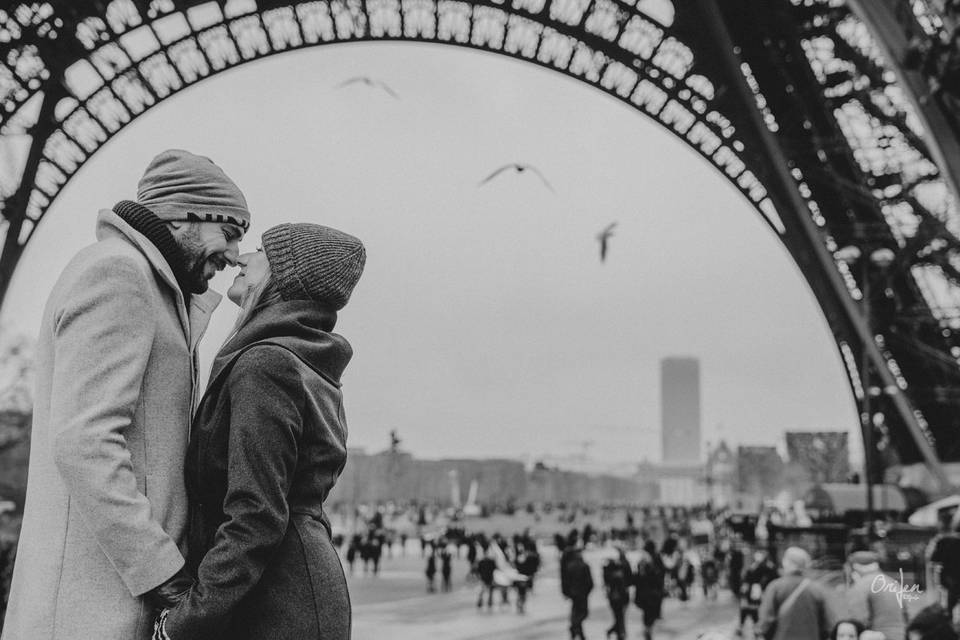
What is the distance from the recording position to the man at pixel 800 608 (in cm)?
698

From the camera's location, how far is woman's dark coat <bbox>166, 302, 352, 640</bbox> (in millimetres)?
1917

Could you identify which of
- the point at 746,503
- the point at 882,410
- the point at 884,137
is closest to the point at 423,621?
the point at 884,137

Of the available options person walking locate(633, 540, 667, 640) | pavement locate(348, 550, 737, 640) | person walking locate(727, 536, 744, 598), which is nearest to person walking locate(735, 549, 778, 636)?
pavement locate(348, 550, 737, 640)

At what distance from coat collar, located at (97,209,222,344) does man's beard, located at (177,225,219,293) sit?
5 centimetres

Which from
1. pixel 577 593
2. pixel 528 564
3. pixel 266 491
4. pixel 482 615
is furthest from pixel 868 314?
pixel 266 491

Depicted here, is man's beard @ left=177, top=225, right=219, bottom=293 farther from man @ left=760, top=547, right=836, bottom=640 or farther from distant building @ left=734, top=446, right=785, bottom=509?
distant building @ left=734, top=446, right=785, bottom=509

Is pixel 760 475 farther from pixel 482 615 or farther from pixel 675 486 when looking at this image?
pixel 675 486

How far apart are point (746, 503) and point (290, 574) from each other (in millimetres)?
69322

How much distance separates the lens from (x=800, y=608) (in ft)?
23.0

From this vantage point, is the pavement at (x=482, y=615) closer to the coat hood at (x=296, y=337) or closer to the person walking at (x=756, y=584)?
the person walking at (x=756, y=584)

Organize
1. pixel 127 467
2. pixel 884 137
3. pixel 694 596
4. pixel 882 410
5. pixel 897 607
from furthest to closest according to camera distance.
A: pixel 882 410, pixel 694 596, pixel 884 137, pixel 897 607, pixel 127 467

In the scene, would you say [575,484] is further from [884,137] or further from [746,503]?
[884,137]

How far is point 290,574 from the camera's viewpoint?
2020 millimetres

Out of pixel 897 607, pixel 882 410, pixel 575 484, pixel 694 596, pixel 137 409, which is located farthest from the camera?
pixel 575 484
